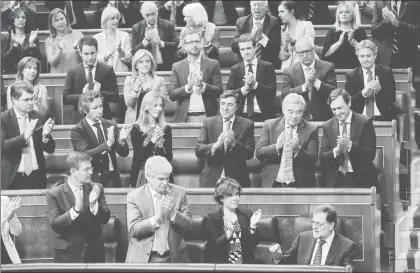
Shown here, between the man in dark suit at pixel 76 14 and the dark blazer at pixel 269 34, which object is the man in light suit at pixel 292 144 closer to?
the dark blazer at pixel 269 34

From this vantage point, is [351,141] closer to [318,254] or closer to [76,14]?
[318,254]

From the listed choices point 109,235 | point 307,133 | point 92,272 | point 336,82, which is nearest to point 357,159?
point 307,133

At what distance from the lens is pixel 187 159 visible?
8.70 m

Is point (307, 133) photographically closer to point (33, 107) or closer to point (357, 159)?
point (357, 159)

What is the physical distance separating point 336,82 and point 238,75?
0.76 metres

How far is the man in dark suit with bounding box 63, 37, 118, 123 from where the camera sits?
9.06m

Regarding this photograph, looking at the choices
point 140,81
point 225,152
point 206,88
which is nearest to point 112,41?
point 140,81

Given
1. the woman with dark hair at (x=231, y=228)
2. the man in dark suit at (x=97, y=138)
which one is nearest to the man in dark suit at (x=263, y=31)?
the man in dark suit at (x=97, y=138)

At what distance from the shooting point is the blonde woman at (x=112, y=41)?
32.2 ft

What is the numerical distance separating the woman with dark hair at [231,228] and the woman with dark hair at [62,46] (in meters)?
3.16

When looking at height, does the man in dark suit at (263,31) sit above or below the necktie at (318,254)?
above

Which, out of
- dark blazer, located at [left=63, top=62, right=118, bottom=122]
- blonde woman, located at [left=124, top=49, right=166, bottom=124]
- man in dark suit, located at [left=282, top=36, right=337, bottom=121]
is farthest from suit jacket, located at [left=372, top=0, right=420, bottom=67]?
dark blazer, located at [left=63, top=62, right=118, bottom=122]

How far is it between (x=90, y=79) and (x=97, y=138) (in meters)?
1.01

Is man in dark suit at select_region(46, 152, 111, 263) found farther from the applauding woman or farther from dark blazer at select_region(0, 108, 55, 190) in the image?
dark blazer at select_region(0, 108, 55, 190)
